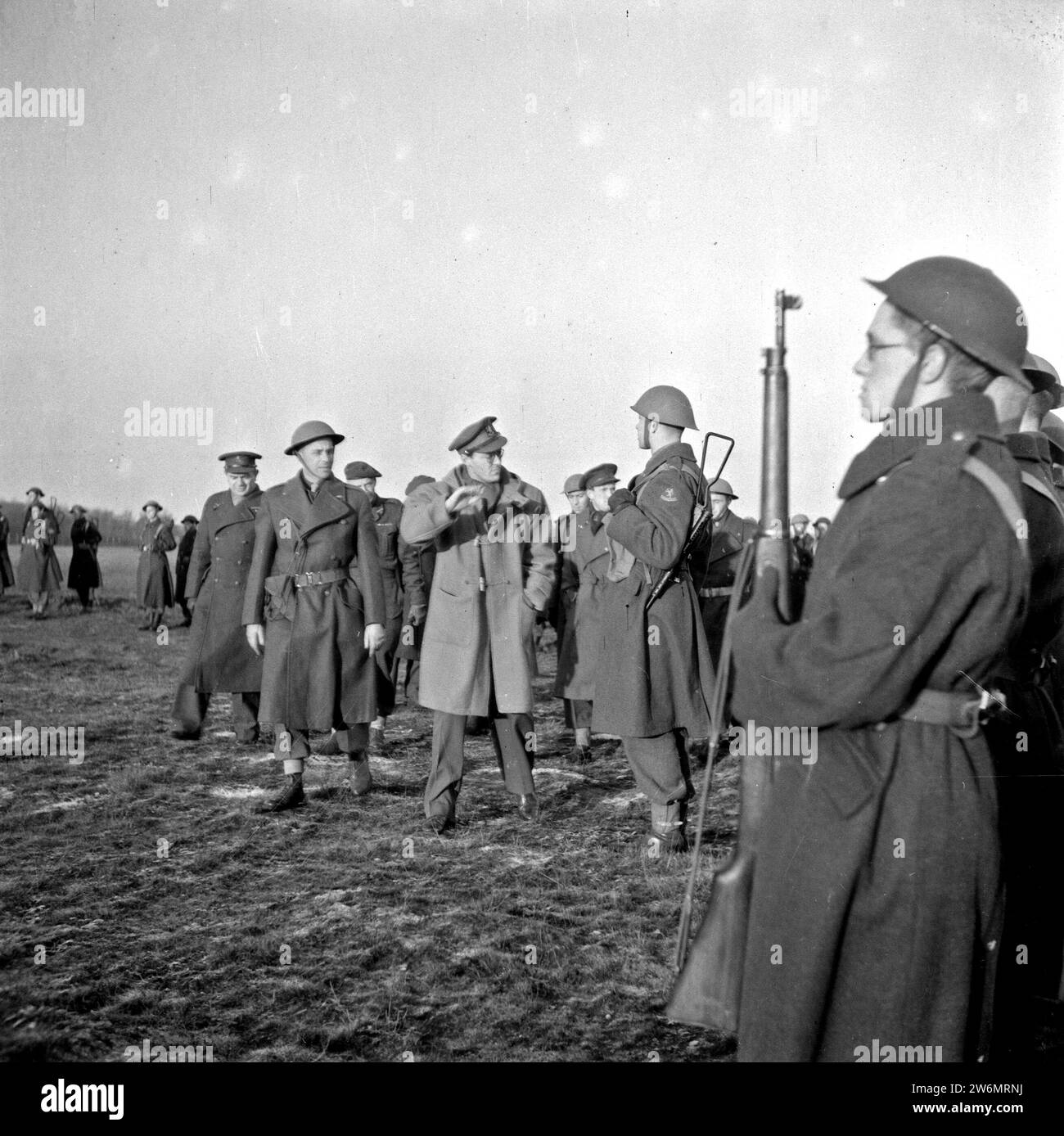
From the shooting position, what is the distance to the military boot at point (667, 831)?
19.2 feet

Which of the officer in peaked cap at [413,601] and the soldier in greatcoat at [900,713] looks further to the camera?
the officer in peaked cap at [413,601]

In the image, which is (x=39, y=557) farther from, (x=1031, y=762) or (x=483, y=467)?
(x=1031, y=762)

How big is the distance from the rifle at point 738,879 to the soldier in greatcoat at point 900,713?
86 mm

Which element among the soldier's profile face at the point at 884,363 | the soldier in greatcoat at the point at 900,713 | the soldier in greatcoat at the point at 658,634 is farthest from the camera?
the soldier in greatcoat at the point at 658,634

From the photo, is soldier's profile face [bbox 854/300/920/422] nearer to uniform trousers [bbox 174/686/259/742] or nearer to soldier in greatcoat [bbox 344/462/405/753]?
uniform trousers [bbox 174/686/259/742]

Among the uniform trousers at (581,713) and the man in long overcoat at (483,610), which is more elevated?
Result: the man in long overcoat at (483,610)

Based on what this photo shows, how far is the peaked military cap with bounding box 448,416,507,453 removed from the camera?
650 centimetres

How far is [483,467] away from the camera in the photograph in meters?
6.61

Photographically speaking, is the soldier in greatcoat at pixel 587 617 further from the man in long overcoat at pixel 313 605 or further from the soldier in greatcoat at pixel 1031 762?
the soldier in greatcoat at pixel 1031 762

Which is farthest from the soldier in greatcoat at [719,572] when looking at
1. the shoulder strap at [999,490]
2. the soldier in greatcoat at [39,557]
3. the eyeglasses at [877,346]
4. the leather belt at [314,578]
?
the soldier in greatcoat at [39,557]

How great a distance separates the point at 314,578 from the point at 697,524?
2568mm

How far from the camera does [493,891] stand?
520 cm

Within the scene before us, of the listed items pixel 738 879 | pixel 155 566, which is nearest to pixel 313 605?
pixel 738 879
